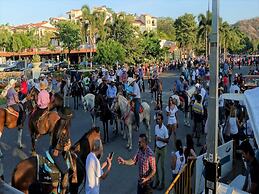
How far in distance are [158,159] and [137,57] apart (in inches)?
1821

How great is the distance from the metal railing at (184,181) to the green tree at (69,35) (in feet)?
180

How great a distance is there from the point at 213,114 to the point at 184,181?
2.80 m

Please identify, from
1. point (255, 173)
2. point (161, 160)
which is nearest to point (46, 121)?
point (161, 160)

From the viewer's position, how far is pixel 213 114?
4801 millimetres

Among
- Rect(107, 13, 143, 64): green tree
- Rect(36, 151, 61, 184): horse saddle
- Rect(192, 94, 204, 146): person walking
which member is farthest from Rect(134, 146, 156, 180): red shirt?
Rect(107, 13, 143, 64): green tree

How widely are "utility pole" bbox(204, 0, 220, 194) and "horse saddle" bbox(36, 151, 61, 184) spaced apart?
8.35ft

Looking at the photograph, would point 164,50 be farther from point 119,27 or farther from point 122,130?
point 122,130

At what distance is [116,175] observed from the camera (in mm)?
9461

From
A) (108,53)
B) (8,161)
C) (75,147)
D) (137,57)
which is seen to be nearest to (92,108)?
(8,161)

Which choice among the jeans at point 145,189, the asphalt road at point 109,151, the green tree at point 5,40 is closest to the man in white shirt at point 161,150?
the asphalt road at point 109,151

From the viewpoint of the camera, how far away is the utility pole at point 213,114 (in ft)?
15.5

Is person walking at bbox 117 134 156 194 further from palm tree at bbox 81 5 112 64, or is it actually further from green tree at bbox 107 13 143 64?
palm tree at bbox 81 5 112 64

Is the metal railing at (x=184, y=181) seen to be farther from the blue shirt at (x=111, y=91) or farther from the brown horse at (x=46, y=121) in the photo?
the blue shirt at (x=111, y=91)

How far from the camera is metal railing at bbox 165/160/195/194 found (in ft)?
22.2
